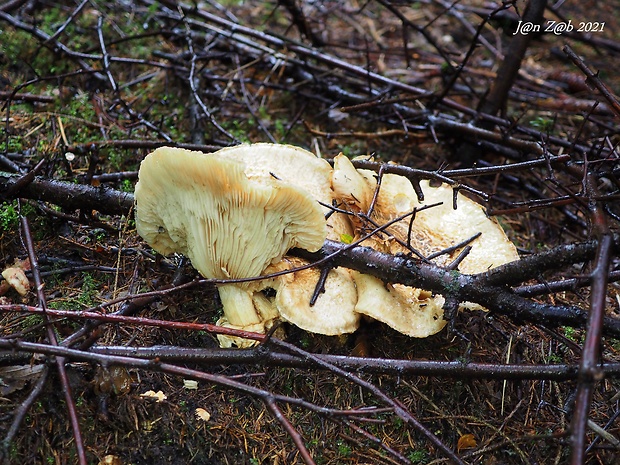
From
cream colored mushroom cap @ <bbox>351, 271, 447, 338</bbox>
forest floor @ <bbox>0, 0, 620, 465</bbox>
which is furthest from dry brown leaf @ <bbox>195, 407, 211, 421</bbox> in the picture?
cream colored mushroom cap @ <bbox>351, 271, 447, 338</bbox>

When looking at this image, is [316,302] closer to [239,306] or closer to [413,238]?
[239,306]

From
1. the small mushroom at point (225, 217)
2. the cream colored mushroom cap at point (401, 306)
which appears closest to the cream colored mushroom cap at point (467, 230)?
the cream colored mushroom cap at point (401, 306)

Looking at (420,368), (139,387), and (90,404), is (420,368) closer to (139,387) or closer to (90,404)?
(139,387)

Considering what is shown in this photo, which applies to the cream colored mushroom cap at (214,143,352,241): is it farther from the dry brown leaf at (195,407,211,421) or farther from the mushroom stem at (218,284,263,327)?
the dry brown leaf at (195,407,211,421)

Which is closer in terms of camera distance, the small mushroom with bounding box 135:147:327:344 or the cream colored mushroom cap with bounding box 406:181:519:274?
the small mushroom with bounding box 135:147:327:344

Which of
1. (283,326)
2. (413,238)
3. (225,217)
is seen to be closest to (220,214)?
(225,217)

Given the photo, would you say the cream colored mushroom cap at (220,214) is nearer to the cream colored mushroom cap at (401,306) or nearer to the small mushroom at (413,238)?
the cream colored mushroom cap at (401,306)

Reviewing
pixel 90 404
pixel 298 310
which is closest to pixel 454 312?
pixel 298 310
